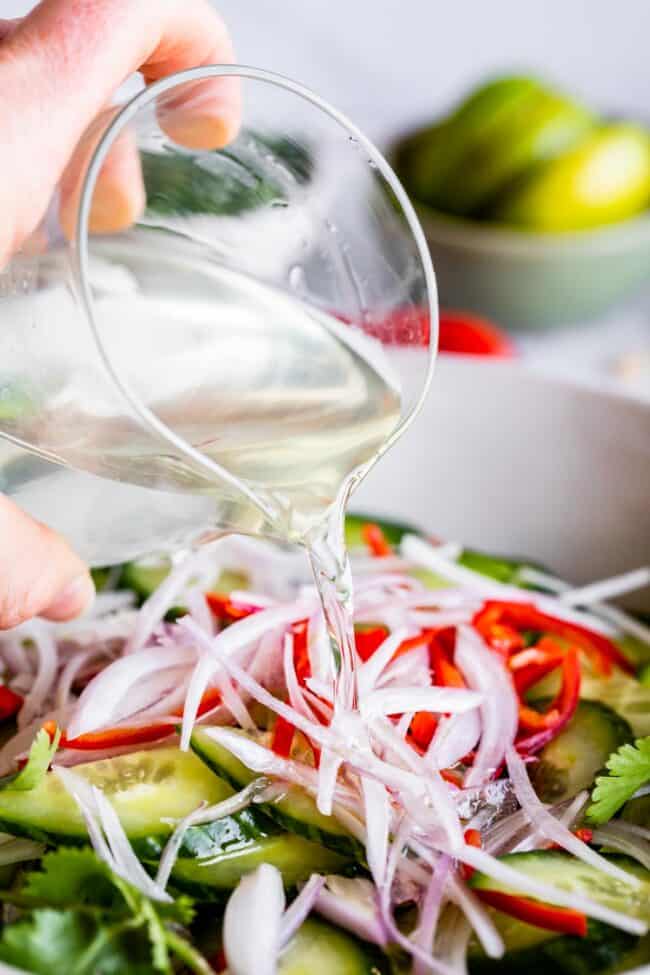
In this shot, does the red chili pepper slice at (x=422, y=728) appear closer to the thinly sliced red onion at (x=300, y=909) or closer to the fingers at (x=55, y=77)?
the thinly sliced red onion at (x=300, y=909)

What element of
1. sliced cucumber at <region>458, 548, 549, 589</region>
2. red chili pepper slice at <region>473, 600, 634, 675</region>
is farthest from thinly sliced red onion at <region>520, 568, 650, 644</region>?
red chili pepper slice at <region>473, 600, 634, 675</region>

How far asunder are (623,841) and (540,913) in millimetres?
197

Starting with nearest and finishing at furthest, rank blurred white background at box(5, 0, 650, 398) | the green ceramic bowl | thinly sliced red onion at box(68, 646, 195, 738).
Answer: thinly sliced red onion at box(68, 646, 195, 738) < the green ceramic bowl < blurred white background at box(5, 0, 650, 398)

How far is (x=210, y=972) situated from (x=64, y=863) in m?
0.18

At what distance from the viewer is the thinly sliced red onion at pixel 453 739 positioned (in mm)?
1407

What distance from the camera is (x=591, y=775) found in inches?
58.1

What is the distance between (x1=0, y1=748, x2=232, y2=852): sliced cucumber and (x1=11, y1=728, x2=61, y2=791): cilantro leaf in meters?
0.01

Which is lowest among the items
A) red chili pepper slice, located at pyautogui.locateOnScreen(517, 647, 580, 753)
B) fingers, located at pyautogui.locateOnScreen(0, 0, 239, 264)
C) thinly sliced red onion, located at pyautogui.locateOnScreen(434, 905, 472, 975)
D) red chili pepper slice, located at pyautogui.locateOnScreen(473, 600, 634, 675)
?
red chili pepper slice, located at pyautogui.locateOnScreen(473, 600, 634, 675)

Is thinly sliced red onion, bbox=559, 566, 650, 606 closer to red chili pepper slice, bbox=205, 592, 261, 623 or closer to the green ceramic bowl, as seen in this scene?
red chili pepper slice, bbox=205, 592, 261, 623

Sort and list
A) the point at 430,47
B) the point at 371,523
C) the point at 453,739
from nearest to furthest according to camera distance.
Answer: the point at 453,739 → the point at 371,523 → the point at 430,47

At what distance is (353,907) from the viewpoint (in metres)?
1.25

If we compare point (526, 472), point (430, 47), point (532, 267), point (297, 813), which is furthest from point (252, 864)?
point (430, 47)

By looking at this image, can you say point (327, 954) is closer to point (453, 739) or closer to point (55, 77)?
point (453, 739)

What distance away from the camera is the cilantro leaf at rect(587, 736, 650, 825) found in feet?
4.52
